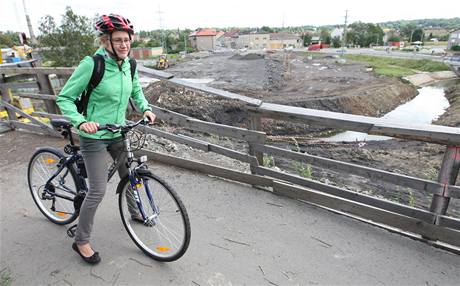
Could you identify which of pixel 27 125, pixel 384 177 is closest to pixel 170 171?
pixel 384 177

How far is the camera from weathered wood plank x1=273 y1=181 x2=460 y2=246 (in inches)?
106

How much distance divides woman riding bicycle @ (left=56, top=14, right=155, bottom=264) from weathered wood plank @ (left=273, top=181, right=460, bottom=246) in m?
1.85

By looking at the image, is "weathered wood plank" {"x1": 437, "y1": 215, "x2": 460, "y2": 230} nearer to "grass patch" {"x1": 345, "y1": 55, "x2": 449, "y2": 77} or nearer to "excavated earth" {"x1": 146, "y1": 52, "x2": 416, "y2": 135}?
"excavated earth" {"x1": 146, "y1": 52, "x2": 416, "y2": 135}

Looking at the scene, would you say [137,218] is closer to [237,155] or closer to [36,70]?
[237,155]

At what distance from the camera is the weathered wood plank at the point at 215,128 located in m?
3.66

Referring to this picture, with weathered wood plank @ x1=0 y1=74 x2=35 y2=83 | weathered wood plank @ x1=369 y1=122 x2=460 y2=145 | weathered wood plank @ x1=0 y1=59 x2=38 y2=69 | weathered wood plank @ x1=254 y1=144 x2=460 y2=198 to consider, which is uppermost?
weathered wood plank @ x1=0 y1=59 x2=38 y2=69

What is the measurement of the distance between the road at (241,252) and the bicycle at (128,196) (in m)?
0.13

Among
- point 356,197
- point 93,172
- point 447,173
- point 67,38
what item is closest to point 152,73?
point 93,172

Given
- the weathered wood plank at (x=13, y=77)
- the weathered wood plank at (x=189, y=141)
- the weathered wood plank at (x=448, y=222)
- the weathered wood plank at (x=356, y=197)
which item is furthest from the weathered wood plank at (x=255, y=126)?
the weathered wood plank at (x=13, y=77)

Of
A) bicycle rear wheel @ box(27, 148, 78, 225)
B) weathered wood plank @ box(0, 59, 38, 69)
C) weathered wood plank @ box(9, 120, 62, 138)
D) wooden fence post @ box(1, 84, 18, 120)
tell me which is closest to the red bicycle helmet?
bicycle rear wheel @ box(27, 148, 78, 225)

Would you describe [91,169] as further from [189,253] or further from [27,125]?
[27,125]

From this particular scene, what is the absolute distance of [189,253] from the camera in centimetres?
274

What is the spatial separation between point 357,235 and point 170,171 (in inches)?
99.9

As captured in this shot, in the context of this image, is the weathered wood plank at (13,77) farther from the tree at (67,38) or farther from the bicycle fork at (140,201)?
the tree at (67,38)
